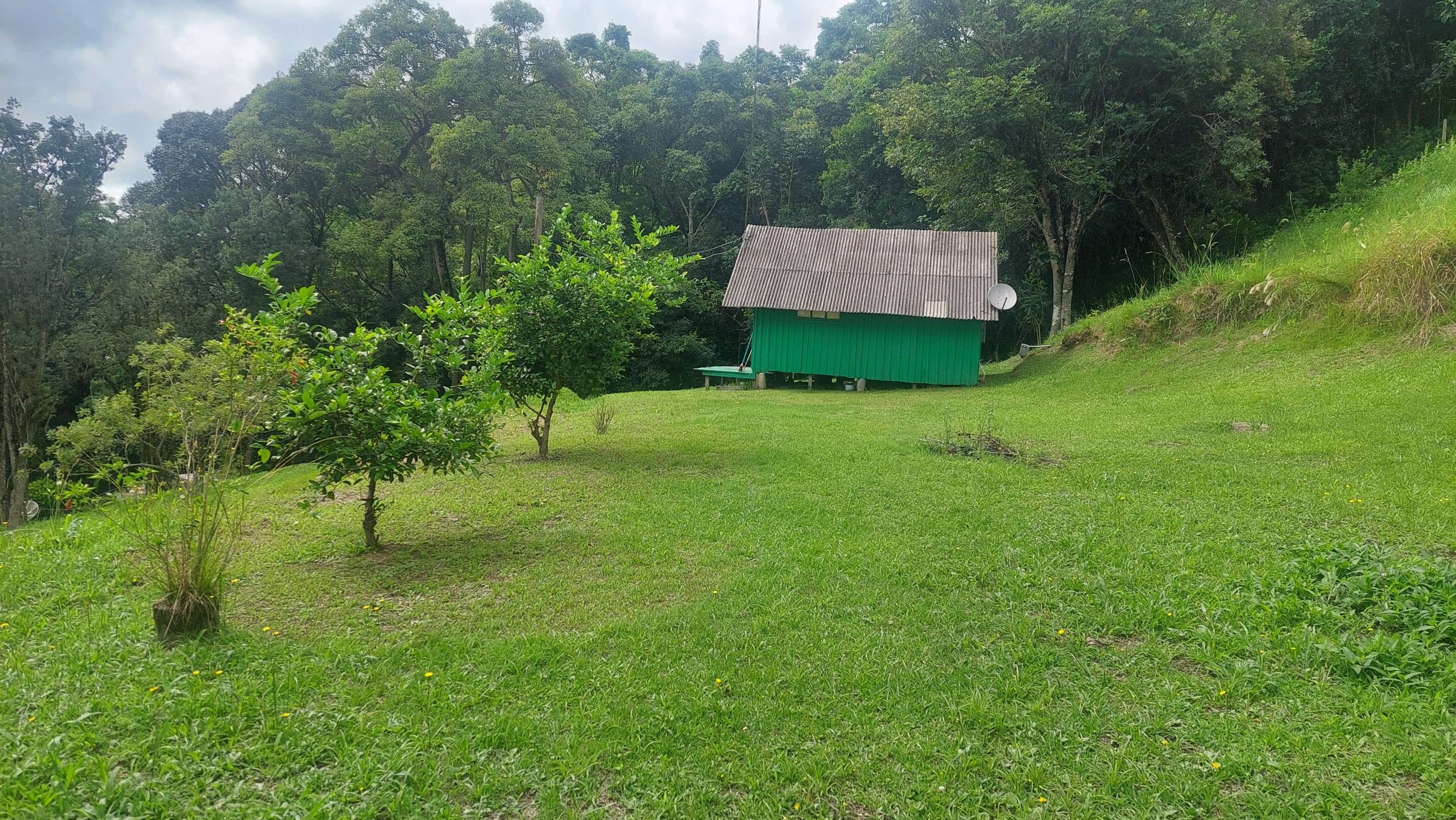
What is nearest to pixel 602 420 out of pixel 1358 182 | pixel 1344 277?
pixel 1344 277

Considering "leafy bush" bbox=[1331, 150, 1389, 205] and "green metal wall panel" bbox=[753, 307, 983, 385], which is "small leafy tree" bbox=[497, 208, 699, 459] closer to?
"green metal wall panel" bbox=[753, 307, 983, 385]

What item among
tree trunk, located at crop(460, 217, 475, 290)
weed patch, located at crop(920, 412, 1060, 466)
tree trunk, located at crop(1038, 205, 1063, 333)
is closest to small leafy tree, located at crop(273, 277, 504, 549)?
weed patch, located at crop(920, 412, 1060, 466)

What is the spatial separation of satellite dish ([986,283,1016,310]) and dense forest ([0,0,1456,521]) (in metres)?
3.23

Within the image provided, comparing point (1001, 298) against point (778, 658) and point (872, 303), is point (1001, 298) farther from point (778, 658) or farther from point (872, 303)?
point (778, 658)

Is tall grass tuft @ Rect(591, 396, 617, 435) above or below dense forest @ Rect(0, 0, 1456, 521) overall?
below

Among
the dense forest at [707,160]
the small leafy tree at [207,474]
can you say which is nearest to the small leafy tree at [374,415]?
the small leafy tree at [207,474]

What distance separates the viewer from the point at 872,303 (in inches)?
730

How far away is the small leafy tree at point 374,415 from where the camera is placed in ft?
17.1

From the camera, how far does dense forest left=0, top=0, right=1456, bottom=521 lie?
61.2 ft

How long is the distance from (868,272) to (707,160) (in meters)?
17.5

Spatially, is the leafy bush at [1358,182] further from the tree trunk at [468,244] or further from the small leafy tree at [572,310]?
the tree trunk at [468,244]

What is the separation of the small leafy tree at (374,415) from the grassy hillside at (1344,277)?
12.6 m

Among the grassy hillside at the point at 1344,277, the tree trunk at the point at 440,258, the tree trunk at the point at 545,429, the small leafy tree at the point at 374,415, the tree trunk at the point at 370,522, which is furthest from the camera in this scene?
the tree trunk at the point at 440,258

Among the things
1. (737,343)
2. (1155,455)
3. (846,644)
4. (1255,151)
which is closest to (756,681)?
(846,644)
